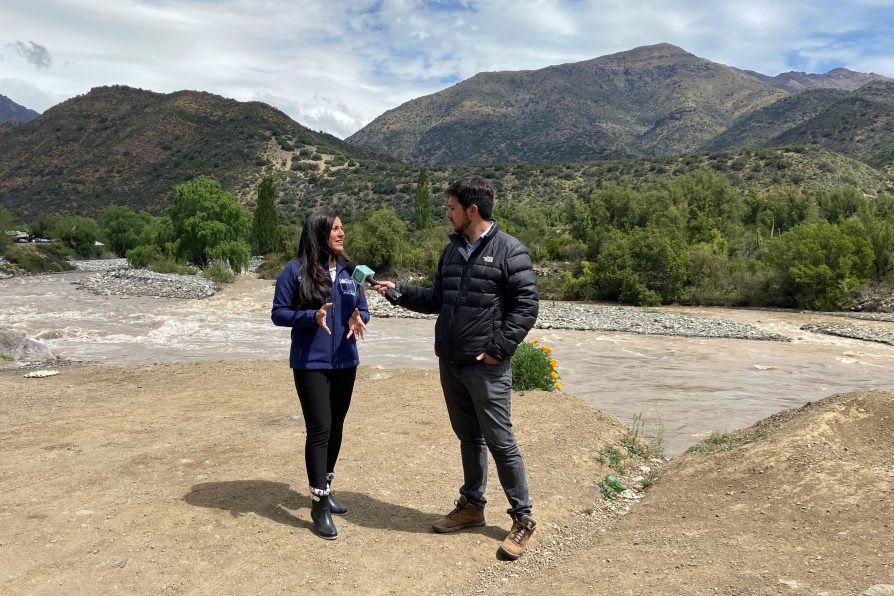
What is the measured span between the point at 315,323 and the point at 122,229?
66.0 metres

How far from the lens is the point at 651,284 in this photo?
32719 mm

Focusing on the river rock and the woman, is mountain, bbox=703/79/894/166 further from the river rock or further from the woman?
the woman

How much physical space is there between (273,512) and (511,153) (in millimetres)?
156613

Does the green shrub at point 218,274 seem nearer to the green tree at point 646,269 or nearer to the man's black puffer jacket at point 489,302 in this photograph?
the green tree at point 646,269

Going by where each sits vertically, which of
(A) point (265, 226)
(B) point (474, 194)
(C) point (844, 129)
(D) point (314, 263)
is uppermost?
(C) point (844, 129)

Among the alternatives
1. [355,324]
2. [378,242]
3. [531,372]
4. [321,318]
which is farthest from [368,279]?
[378,242]

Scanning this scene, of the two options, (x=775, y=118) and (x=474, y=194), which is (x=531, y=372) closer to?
(x=474, y=194)

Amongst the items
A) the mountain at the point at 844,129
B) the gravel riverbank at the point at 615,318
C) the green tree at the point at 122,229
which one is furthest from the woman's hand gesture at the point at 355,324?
the mountain at the point at 844,129

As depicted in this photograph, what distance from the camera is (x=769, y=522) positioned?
4398 millimetres

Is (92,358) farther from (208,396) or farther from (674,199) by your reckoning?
(674,199)

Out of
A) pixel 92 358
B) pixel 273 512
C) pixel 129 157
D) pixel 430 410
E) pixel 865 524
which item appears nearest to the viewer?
Result: pixel 865 524

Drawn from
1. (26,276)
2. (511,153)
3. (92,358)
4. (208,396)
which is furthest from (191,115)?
(208,396)

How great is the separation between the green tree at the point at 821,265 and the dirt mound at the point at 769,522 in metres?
26.3

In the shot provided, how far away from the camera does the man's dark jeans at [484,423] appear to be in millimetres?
4090
